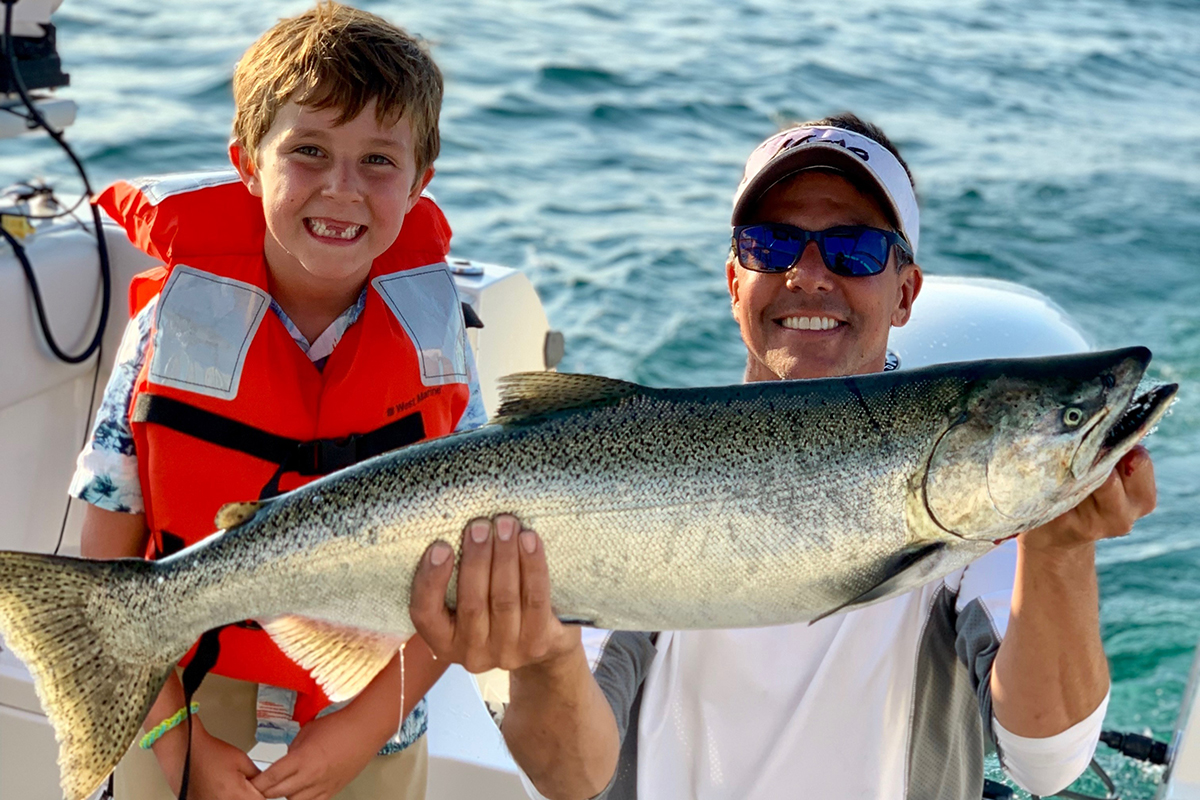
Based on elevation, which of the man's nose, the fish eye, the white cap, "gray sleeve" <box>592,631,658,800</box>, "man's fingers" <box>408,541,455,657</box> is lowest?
"gray sleeve" <box>592,631,658,800</box>

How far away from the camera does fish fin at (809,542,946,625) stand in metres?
2.25

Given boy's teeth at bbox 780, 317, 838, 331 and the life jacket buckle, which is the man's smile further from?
the life jacket buckle

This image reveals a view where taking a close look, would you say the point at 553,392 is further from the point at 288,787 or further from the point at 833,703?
the point at 288,787

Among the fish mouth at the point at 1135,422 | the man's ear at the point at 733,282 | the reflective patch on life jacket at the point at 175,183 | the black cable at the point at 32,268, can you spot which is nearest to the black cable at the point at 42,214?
the black cable at the point at 32,268

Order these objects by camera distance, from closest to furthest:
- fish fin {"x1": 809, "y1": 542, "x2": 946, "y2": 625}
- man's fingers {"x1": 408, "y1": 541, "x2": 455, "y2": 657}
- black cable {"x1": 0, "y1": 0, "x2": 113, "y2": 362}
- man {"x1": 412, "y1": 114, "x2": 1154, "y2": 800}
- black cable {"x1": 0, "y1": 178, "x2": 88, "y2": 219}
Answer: fish fin {"x1": 809, "y1": 542, "x2": 946, "y2": 625} → man's fingers {"x1": 408, "y1": 541, "x2": 455, "y2": 657} → man {"x1": 412, "y1": 114, "x2": 1154, "y2": 800} → black cable {"x1": 0, "y1": 0, "x2": 113, "y2": 362} → black cable {"x1": 0, "y1": 178, "x2": 88, "y2": 219}

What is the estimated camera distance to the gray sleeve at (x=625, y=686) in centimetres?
297

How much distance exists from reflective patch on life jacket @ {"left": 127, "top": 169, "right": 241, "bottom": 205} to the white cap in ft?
5.17

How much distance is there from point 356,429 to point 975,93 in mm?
15213

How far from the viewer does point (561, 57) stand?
53.9ft

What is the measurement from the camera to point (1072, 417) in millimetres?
2289

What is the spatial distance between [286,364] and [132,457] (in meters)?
0.48

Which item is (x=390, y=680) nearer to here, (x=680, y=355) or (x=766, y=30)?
(x=680, y=355)

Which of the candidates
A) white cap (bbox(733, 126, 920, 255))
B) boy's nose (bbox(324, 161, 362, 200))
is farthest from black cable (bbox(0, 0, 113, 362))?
white cap (bbox(733, 126, 920, 255))

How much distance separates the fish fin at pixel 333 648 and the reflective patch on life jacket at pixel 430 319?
3.25ft
